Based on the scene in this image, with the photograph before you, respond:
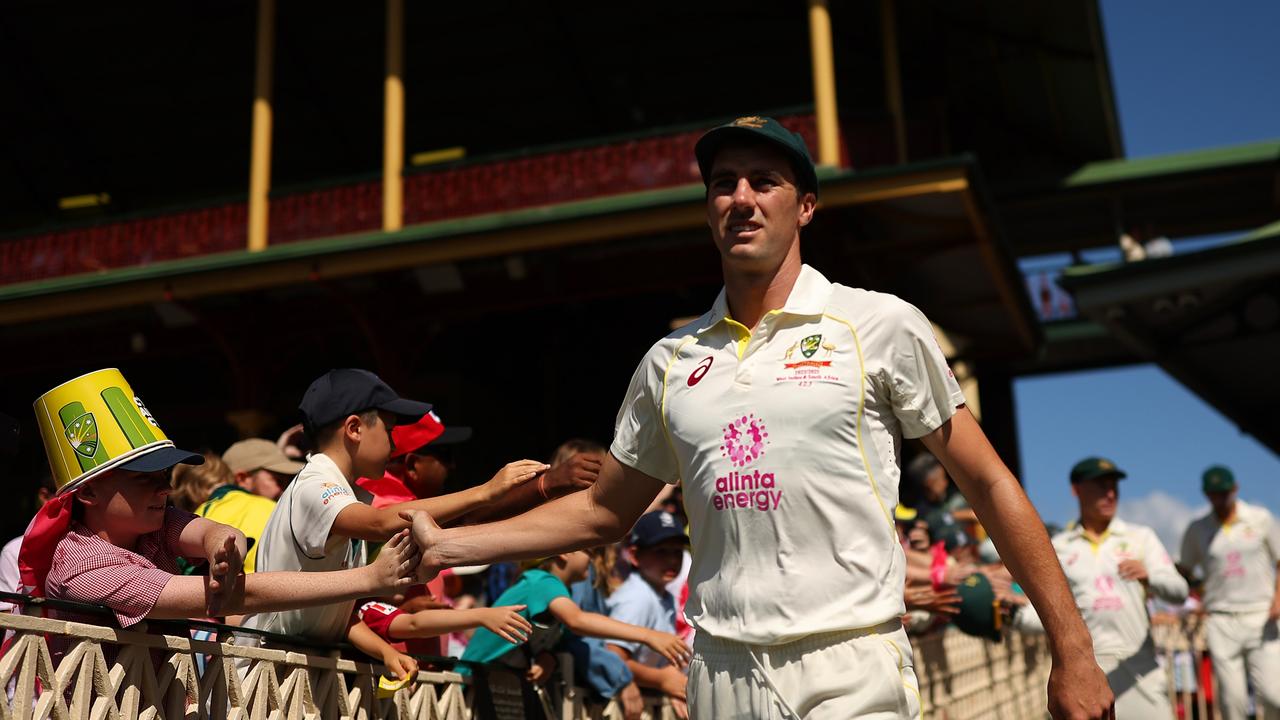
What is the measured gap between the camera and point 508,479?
12.9 feet

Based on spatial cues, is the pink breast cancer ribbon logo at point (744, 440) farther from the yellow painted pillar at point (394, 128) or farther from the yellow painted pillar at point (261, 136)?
the yellow painted pillar at point (261, 136)

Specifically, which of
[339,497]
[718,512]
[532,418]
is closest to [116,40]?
[532,418]

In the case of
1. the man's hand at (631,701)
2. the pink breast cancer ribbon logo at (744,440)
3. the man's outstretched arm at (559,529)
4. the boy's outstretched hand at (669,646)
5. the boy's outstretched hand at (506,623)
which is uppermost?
the pink breast cancer ribbon logo at (744,440)

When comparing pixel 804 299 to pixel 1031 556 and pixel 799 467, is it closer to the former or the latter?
pixel 799 467

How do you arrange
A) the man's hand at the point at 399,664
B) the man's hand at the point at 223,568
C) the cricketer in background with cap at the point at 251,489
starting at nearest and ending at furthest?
1. the man's hand at the point at 223,568
2. the man's hand at the point at 399,664
3. the cricketer in background with cap at the point at 251,489

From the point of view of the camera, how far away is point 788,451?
2850mm

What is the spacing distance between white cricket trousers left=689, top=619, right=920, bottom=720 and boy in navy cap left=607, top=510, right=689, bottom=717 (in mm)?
3293

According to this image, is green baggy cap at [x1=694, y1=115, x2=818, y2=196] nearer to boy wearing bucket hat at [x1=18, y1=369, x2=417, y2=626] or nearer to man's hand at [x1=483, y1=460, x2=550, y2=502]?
man's hand at [x1=483, y1=460, x2=550, y2=502]

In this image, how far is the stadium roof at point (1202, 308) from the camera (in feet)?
41.4

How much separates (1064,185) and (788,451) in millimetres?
19356

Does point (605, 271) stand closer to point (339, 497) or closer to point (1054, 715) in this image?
point (339, 497)

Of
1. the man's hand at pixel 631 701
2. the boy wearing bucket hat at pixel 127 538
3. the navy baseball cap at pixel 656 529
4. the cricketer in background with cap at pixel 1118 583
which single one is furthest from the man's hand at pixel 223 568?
the cricketer in background with cap at pixel 1118 583

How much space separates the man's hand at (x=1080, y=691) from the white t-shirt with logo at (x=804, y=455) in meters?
0.37

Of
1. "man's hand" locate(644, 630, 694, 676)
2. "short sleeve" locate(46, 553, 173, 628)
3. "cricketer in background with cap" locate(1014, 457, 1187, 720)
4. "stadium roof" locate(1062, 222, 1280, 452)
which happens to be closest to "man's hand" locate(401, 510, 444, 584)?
"short sleeve" locate(46, 553, 173, 628)
